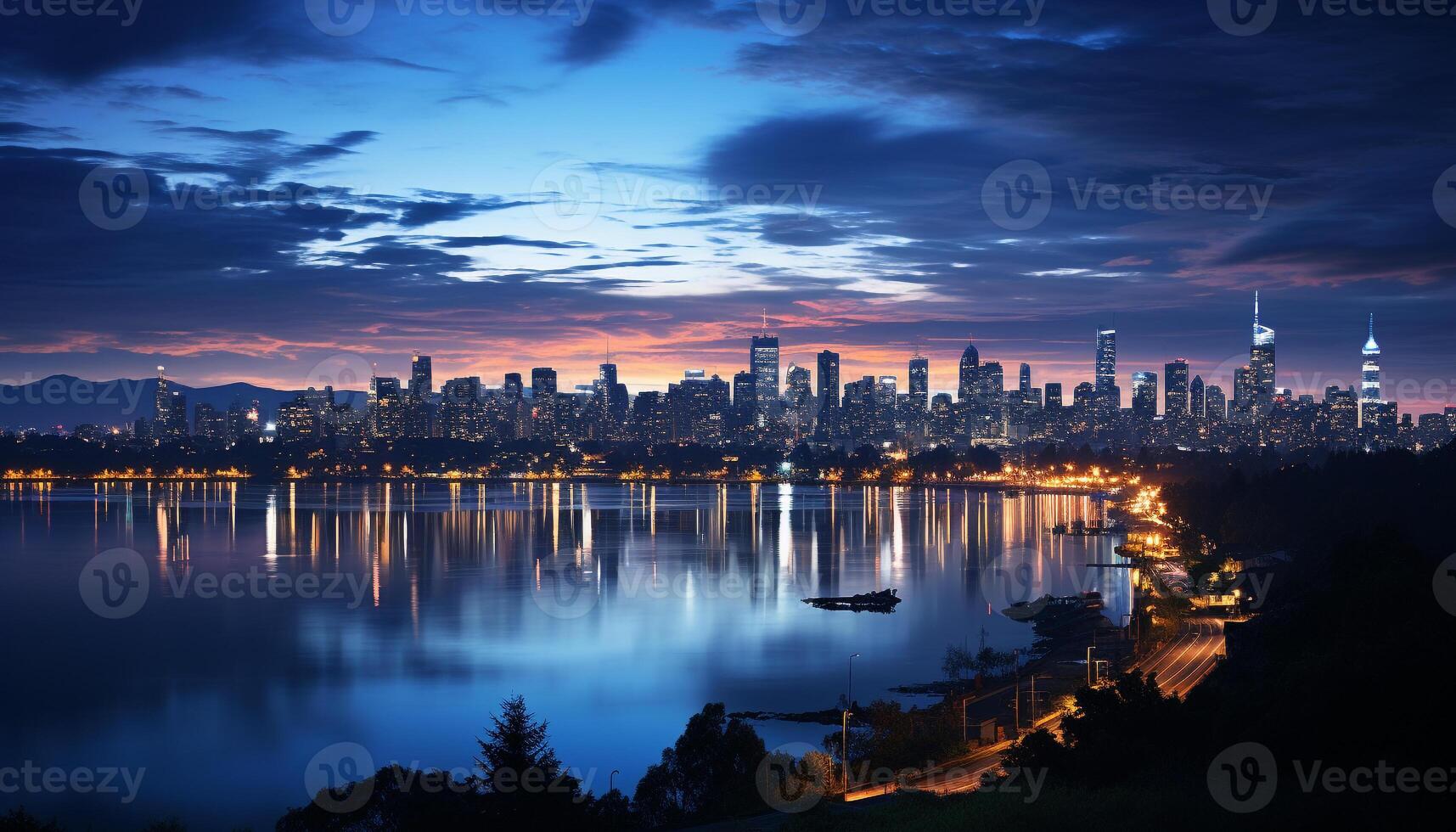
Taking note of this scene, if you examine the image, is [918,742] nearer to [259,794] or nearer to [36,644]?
[259,794]

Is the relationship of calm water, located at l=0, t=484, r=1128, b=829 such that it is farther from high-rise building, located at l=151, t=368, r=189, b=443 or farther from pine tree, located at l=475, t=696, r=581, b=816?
high-rise building, located at l=151, t=368, r=189, b=443

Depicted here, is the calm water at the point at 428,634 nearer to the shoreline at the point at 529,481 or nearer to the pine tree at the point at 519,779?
the pine tree at the point at 519,779

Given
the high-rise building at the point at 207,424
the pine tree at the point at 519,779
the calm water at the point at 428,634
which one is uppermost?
the high-rise building at the point at 207,424

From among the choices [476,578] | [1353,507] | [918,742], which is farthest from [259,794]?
[1353,507]

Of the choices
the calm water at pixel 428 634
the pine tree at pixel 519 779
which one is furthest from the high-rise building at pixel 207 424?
the pine tree at pixel 519 779

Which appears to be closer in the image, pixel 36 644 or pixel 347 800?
pixel 347 800

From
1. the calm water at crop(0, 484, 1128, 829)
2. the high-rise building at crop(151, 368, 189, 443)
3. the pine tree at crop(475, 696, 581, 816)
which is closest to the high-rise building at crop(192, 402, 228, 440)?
the high-rise building at crop(151, 368, 189, 443)

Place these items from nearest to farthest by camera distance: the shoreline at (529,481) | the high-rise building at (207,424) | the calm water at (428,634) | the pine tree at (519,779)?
the pine tree at (519,779)
the calm water at (428,634)
the shoreline at (529,481)
the high-rise building at (207,424)

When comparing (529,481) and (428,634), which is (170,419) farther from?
(428,634)
